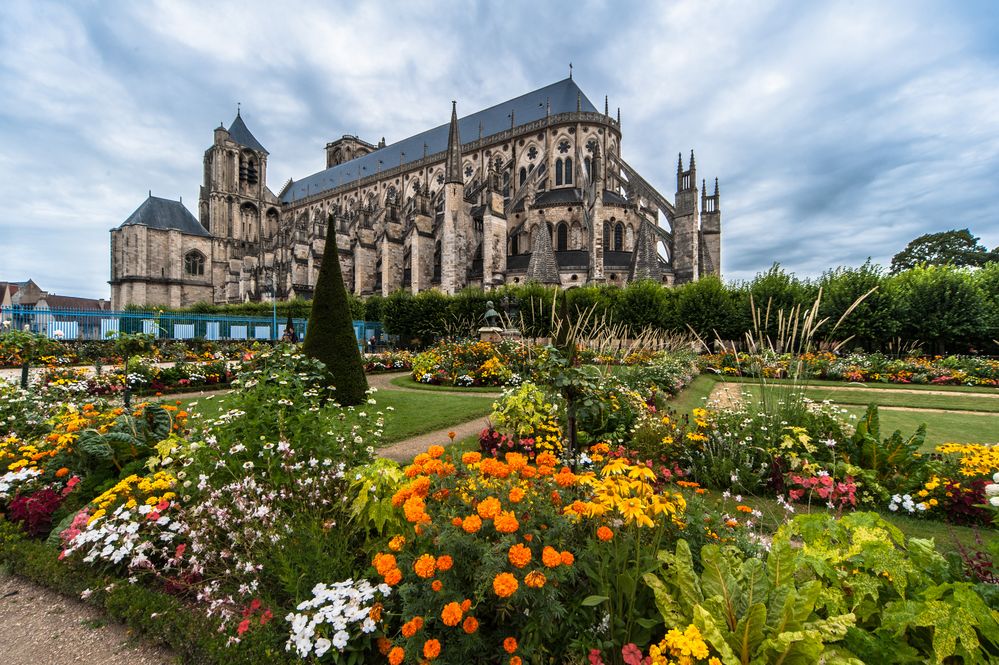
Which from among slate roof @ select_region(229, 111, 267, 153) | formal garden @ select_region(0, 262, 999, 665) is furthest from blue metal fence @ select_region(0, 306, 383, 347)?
slate roof @ select_region(229, 111, 267, 153)

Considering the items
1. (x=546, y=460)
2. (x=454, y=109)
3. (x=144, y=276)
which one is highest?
(x=454, y=109)

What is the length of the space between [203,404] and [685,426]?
8050mm

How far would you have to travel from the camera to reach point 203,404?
7.86m

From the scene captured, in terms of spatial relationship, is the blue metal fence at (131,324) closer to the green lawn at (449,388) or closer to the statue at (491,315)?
the green lawn at (449,388)

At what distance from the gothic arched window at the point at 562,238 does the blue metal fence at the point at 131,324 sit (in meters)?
13.4

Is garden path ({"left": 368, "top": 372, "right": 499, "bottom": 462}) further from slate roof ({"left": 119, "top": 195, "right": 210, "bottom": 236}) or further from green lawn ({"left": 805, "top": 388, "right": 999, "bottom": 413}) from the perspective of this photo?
slate roof ({"left": 119, "top": 195, "right": 210, "bottom": 236})

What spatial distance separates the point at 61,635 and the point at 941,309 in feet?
75.8

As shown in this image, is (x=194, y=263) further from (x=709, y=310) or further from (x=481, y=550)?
(x=481, y=550)

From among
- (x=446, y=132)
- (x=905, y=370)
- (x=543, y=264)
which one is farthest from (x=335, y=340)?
(x=446, y=132)

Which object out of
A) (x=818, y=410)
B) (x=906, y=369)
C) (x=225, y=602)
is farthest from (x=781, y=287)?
(x=225, y=602)

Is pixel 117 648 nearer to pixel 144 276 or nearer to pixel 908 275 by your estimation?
pixel 908 275

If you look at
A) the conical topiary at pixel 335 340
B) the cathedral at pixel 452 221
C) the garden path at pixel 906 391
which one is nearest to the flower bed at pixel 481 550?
the conical topiary at pixel 335 340

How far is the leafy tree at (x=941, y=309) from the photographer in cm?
1551

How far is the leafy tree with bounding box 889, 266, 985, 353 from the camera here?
15.5 meters
